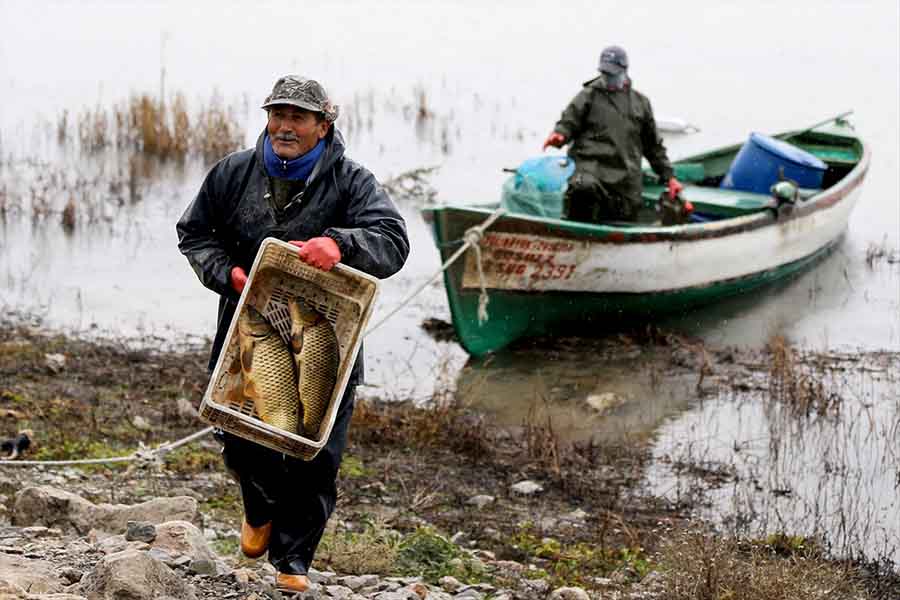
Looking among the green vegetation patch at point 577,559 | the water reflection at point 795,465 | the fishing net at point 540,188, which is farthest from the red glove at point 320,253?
the fishing net at point 540,188

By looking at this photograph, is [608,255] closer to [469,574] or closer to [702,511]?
[702,511]

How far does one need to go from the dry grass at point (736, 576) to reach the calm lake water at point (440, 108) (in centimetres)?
138

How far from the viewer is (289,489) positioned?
16.0 ft

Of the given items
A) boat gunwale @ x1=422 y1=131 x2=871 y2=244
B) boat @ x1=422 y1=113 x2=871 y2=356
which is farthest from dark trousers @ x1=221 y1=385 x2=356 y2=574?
boat gunwale @ x1=422 y1=131 x2=871 y2=244

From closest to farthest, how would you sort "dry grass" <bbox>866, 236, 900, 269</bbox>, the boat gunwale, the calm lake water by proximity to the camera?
the boat gunwale < the calm lake water < "dry grass" <bbox>866, 236, 900, 269</bbox>

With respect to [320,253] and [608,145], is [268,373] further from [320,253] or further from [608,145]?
[608,145]

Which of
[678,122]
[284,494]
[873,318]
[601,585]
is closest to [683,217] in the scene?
[873,318]

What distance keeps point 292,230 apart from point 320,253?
1.08 feet

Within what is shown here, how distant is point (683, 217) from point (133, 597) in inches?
335

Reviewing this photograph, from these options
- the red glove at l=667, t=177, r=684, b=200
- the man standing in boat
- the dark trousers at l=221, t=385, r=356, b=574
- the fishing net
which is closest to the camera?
the dark trousers at l=221, t=385, r=356, b=574

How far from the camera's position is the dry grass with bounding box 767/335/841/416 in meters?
9.29

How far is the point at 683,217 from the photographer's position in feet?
39.8

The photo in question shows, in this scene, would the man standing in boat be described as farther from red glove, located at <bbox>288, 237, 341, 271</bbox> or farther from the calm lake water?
red glove, located at <bbox>288, 237, 341, 271</bbox>

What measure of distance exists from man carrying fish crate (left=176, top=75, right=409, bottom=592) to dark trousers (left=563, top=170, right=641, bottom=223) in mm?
6150
